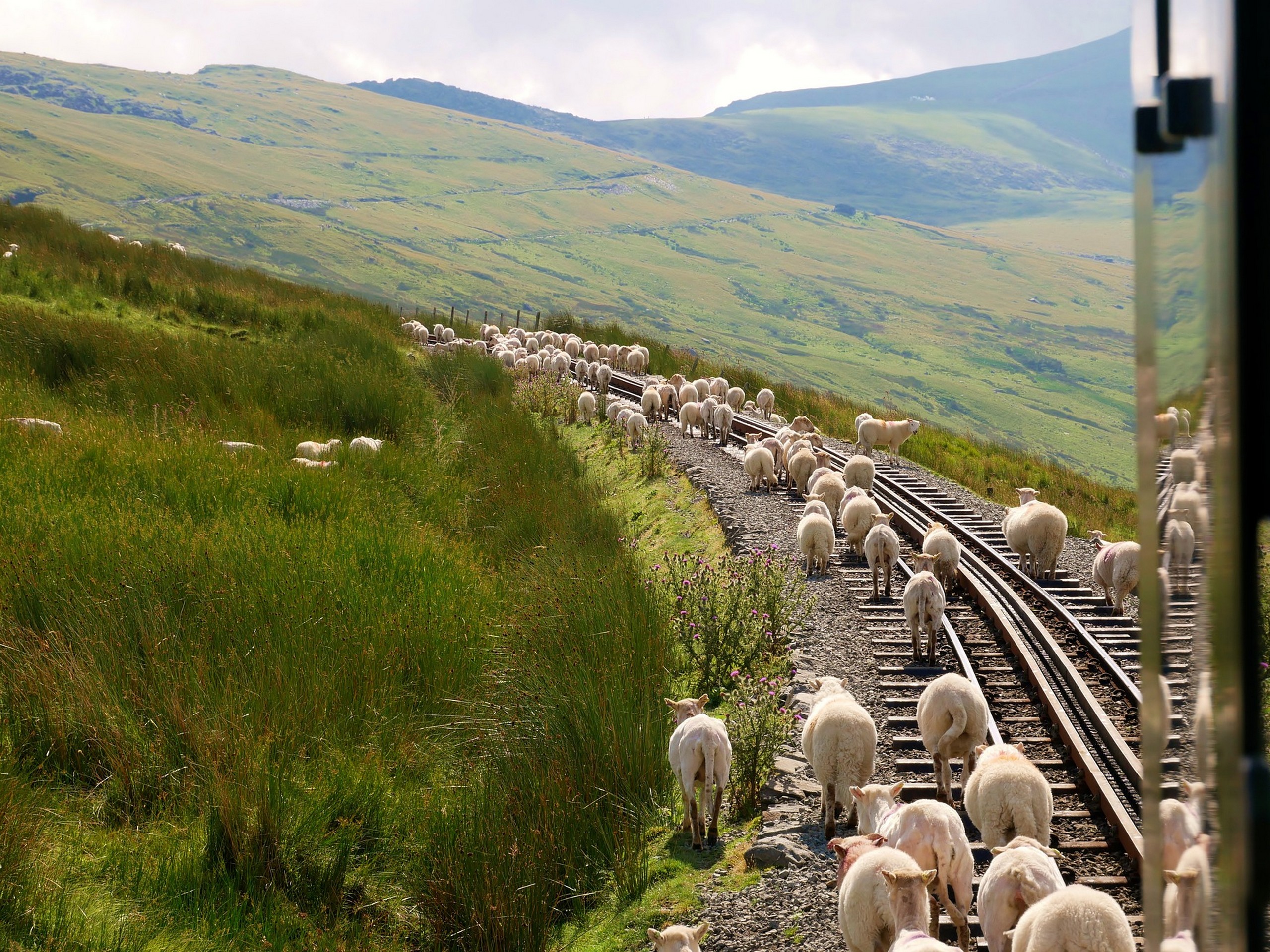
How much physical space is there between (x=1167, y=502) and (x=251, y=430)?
562 inches

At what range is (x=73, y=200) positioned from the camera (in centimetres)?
14675

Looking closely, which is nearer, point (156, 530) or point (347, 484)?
point (156, 530)

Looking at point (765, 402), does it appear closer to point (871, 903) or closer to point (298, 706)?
point (298, 706)

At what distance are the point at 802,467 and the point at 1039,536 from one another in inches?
164

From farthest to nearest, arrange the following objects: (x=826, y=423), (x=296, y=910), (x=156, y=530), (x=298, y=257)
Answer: (x=298, y=257), (x=826, y=423), (x=156, y=530), (x=296, y=910)

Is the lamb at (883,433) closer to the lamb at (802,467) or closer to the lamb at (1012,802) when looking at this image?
the lamb at (802,467)

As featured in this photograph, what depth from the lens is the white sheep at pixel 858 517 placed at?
11.2 meters

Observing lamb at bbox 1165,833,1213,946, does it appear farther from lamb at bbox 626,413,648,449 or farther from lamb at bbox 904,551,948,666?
lamb at bbox 626,413,648,449

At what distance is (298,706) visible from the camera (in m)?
6.35

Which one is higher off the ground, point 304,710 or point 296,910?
point 304,710

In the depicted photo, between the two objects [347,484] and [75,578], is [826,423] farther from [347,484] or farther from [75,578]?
[75,578]

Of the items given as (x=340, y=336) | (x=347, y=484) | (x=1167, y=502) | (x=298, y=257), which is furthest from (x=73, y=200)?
(x=1167, y=502)

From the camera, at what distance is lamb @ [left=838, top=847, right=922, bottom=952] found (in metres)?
4.14

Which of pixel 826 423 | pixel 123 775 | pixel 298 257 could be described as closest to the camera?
pixel 123 775
